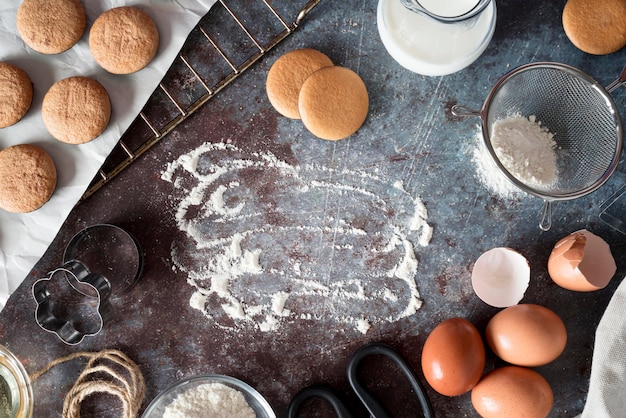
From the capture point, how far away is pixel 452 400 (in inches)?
53.3

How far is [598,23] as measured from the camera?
4.40 ft

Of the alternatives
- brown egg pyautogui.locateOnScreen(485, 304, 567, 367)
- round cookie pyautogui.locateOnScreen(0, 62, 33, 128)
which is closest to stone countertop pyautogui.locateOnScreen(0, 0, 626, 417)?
brown egg pyautogui.locateOnScreen(485, 304, 567, 367)

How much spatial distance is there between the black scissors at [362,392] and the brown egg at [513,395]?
0.38ft

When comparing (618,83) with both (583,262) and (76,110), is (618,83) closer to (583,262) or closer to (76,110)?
(583,262)

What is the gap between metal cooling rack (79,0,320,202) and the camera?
4.53ft

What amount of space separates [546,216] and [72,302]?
106 cm

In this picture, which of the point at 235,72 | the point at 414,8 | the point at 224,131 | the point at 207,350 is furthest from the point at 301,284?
the point at 414,8

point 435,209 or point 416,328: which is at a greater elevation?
point 435,209

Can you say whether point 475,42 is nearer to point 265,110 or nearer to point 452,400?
point 265,110

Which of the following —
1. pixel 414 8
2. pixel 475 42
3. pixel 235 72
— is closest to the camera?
pixel 414 8

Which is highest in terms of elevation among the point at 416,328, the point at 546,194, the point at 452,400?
the point at 546,194

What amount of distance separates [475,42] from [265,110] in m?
0.46

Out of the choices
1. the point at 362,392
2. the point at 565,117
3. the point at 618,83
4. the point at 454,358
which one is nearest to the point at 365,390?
the point at 362,392

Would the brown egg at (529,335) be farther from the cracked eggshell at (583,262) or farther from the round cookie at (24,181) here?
the round cookie at (24,181)
